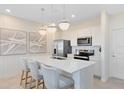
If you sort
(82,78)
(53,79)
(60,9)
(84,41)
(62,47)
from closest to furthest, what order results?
(53,79), (82,78), (60,9), (84,41), (62,47)

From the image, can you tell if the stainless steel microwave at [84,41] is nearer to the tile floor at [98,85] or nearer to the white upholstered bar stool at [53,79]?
the tile floor at [98,85]

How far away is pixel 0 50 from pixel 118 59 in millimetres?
4525

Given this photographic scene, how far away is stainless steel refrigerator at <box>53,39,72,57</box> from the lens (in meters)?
5.79

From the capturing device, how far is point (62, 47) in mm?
5836

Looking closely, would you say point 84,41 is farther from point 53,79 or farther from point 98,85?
point 53,79

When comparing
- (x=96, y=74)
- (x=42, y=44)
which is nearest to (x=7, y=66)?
(x=42, y=44)

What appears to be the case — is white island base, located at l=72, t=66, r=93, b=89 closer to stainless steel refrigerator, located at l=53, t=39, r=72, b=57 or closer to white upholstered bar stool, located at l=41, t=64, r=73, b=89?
white upholstered bar stool, located at l=41, t=64, r=73, b=89

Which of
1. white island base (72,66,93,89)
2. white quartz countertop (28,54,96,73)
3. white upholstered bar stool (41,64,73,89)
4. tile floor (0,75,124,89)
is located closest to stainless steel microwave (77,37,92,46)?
tile floor (0,75,124,89)

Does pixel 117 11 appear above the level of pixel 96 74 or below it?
above

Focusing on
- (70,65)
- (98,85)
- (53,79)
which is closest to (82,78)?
(70,65)

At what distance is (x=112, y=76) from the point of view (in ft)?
14.3

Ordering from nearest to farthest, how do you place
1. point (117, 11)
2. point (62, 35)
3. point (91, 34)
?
point (117, 11) → point (91, 34) → point (62, 35)

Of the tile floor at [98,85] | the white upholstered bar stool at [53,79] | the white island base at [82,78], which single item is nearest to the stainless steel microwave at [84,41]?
the tile floor at [98,85]
